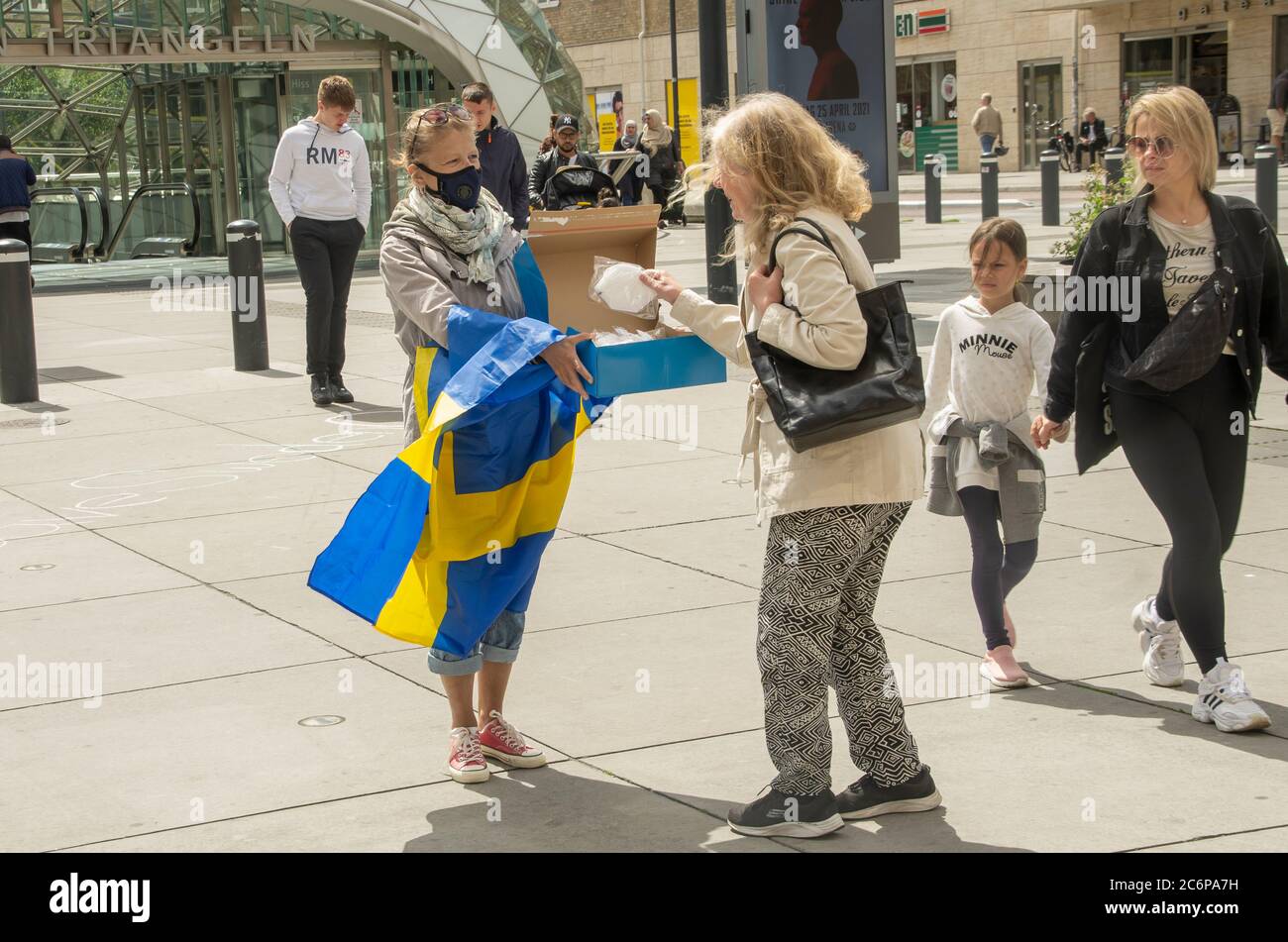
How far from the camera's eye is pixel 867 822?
399 centimetres

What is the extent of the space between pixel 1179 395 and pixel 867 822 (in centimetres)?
160

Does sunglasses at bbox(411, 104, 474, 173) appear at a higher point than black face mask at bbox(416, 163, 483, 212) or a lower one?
higher

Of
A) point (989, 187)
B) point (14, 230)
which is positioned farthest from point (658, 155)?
point (14, 230)

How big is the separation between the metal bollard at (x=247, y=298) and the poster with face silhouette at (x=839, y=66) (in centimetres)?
433

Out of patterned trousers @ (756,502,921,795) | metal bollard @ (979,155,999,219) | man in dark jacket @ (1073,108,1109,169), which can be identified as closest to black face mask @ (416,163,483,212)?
patterned trousers @ (756,502,921,795)

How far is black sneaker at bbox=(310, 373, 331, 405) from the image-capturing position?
1064 cm

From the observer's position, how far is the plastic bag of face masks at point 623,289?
394cm

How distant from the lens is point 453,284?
170 inches

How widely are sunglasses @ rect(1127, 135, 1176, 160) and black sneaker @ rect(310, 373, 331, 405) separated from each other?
6920 millimetres

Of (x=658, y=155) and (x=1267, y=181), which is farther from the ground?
(x=658, y=155)

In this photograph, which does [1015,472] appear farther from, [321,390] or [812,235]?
[321,390]

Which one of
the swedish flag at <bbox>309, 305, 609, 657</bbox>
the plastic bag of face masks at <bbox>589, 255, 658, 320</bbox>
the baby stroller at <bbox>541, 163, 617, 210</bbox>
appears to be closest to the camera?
the plastic bag of face masks at <bbox>589, 255, 658, 320</bbox>

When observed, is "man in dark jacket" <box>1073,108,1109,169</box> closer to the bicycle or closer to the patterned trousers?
the bicycle

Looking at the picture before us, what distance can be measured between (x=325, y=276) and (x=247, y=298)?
6.25 feet
